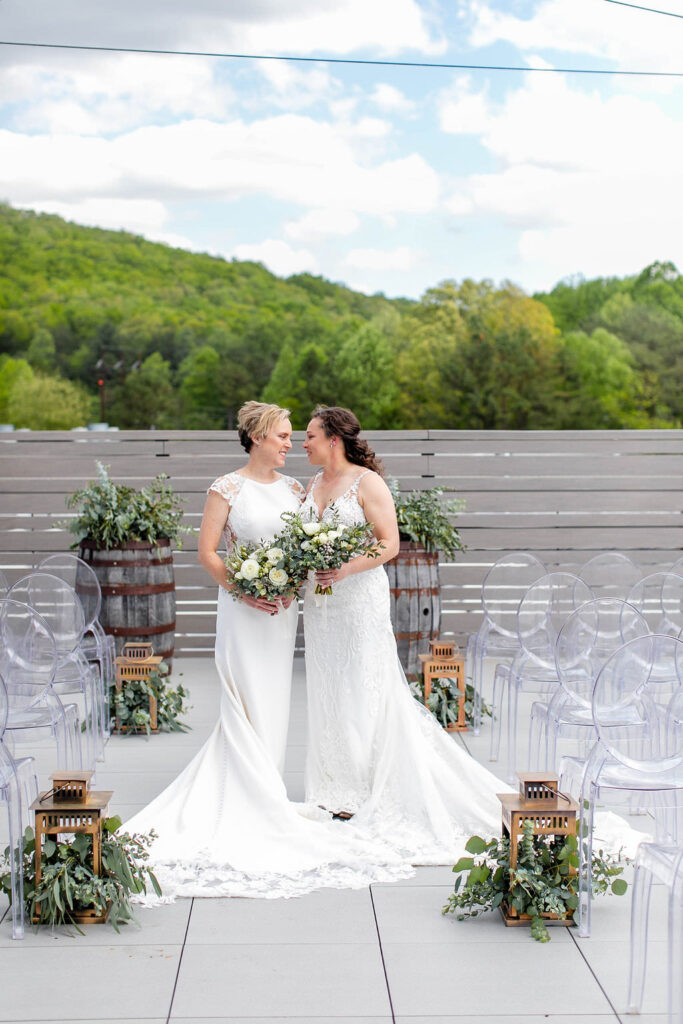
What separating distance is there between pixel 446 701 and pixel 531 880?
2.54m

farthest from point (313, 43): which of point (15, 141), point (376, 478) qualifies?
point (376, 478)

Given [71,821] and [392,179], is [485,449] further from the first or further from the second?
[392,179]

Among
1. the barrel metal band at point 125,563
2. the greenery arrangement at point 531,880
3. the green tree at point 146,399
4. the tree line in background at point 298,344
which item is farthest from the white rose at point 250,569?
the green tree at point 146,399

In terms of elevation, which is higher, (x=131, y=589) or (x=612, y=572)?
(x=612, y=572)

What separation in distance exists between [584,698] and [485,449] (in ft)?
13.2

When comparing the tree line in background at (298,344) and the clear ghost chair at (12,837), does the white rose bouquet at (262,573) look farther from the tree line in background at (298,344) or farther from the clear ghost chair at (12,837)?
the tree line in background at (298,344)

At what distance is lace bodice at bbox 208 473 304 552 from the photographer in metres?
4.15

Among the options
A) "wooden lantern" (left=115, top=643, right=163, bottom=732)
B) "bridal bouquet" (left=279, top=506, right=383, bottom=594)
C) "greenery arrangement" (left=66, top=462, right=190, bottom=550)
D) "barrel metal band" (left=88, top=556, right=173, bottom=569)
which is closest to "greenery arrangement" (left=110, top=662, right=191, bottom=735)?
"wooden lantern" (left=115, top=643, right=163, bottom=732)

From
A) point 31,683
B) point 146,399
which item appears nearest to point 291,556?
point 31,683

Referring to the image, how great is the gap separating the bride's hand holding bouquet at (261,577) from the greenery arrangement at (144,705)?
1.77 meters

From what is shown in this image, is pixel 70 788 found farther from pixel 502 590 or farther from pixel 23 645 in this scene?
pixel 502 590

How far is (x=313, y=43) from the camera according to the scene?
Result: 108ft

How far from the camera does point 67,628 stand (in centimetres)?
512

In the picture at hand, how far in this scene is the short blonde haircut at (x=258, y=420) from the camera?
13.6 ft
